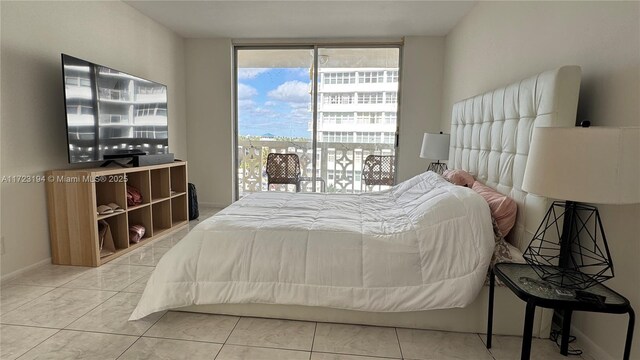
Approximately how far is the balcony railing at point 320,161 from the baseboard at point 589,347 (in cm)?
335

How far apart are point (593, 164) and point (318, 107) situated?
13.0 ft

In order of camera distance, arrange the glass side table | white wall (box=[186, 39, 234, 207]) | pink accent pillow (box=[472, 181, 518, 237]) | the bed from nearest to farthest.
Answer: the glass side table, the bed, pink accent pillow (box=[472, 181, 518, 237]), white wall (box=[186, 39, 234, 207])

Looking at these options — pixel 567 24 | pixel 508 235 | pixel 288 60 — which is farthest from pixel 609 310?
pixel 288 60

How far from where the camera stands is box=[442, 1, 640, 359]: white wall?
4.61 ft

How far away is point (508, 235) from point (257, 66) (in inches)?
157

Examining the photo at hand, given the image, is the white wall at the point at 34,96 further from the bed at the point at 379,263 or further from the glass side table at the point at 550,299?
the glass side table at the point at 550,299

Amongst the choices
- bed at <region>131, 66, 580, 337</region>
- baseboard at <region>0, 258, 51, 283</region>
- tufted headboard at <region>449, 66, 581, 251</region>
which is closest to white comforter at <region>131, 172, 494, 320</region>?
bed at <region>131, 66, 580, 337</region>

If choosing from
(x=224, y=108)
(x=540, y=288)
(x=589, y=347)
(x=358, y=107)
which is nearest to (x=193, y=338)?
(x=540, y=288)

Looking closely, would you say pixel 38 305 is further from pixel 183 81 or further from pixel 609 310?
pixel 183 81

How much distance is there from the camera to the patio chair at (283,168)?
15.3 ft

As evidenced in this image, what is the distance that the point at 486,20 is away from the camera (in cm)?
300

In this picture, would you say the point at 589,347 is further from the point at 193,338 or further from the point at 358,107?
the point at 358,107

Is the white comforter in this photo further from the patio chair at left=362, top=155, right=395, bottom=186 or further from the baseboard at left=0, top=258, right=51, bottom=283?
the patio chair at left=362, top=155, right=395, bottom=186

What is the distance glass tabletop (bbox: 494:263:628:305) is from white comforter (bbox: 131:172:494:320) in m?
0.22
